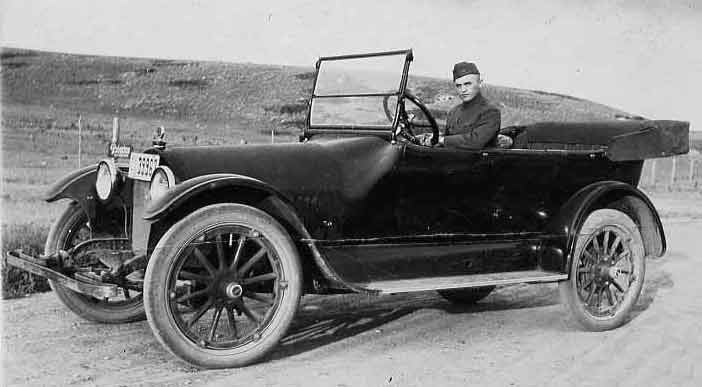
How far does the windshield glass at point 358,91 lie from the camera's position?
477 centimetres

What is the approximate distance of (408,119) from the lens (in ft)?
16.2

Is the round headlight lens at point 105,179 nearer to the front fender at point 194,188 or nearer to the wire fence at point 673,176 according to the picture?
the front fender at point 194,188

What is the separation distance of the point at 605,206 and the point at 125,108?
15.8m

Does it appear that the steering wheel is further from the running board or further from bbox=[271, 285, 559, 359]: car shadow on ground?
bbox=[271, 285, 559, 359]: car shadow on ground

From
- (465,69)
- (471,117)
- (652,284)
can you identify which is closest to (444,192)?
(471,117)

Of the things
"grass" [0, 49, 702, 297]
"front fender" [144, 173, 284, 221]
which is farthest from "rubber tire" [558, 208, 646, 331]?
"grass" [0, 49, 702, 297]

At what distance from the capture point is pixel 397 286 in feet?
14.1

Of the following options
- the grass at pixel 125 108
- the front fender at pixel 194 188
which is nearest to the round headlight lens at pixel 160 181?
the front fender at pixel 194 188

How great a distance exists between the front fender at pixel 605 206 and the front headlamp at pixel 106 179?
2888 millimetres

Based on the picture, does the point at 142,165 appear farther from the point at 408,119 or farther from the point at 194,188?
the point at 408,119

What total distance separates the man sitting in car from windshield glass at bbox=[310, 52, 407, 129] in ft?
1.20

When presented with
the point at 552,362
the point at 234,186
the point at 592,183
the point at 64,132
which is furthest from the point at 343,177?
the point at 64,132

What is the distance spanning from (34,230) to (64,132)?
8.27 meters

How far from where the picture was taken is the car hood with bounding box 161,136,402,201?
13.7ft
